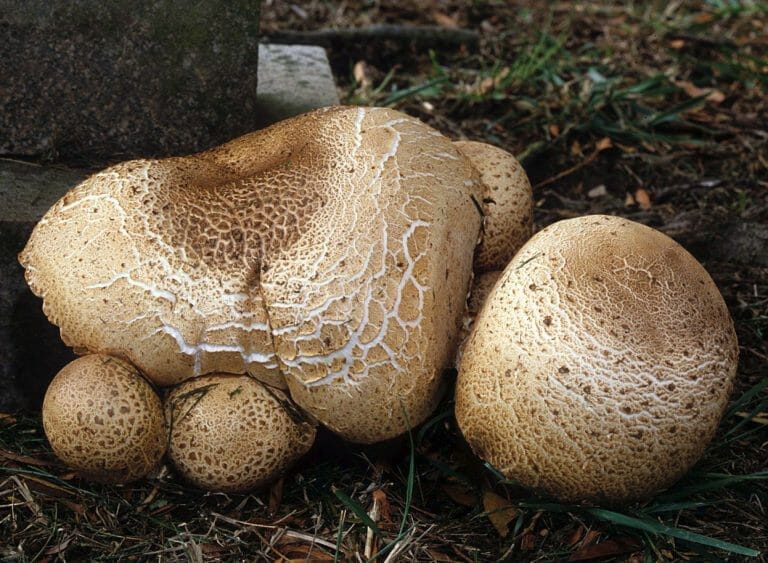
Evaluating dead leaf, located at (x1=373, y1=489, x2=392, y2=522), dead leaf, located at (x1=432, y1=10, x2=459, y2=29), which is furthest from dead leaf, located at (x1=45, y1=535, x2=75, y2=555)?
dead leaf, located at (x1=432, y1=10, x2=459, y2=29)

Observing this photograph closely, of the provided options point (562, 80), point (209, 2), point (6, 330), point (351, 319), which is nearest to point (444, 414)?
point (351, 319)

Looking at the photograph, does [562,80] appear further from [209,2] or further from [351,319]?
[351,319]

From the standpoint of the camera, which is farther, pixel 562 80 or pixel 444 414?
pixel 562 80

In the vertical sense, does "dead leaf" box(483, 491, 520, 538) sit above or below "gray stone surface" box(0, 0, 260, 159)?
below

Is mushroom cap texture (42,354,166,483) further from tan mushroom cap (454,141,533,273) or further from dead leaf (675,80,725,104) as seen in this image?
dead leaf (675,80,725,104)

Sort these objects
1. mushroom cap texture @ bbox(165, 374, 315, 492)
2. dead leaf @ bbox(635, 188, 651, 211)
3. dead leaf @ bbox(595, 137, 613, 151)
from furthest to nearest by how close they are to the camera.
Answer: dead leaf @ bbox(595, 137, 613, 151) → dead leaf @ bbox(635, 188, 651, 211) → mushroom cap texture @ bbox(165, 374, 315, 492)

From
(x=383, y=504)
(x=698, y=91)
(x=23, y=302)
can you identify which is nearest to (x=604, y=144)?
(x=698, y=91)

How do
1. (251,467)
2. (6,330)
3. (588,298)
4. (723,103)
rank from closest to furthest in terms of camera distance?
(588,298), (251,467), (6,330), (723,103)

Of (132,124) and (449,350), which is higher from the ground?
(132,124)

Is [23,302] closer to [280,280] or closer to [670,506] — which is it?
[280,280]
